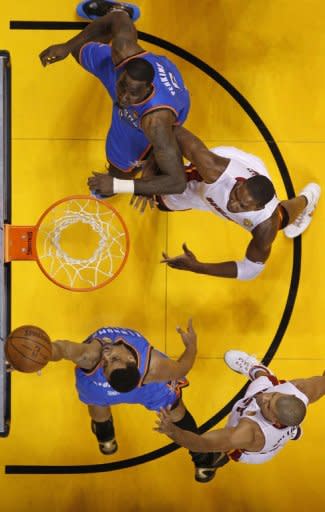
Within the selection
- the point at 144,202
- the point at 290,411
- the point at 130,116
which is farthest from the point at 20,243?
the point at 290,411

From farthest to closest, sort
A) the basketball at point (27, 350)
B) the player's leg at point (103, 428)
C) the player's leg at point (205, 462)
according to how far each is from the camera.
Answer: the player's leg at point (205, 462) < the player's leg at point (103, 428) < the basketball at point (27, 350)

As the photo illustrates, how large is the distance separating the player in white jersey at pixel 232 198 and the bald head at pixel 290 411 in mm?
876

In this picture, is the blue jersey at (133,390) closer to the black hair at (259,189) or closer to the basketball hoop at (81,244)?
the basketball hoop at (81,244)

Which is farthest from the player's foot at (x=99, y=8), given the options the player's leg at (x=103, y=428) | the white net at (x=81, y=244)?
the player's leg at (x=103, y=428)

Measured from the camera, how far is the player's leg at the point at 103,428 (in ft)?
13.0

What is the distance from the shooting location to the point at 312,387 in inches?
154

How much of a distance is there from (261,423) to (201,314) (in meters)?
1.22

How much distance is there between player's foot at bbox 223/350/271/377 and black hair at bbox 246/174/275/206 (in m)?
1.52

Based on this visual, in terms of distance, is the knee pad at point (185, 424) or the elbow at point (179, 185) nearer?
the elbow at point (179, 185)

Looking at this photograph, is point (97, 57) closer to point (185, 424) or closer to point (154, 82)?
point (154, 82)

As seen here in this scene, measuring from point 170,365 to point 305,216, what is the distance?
70.5 inches

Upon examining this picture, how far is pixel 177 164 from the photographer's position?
3152 millimetres

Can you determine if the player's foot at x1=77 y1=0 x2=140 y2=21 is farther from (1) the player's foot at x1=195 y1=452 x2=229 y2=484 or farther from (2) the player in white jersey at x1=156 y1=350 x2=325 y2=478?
(1) the player's foot at x1=195 y1=452 x2=229 y2=484

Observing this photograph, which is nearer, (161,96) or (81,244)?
(161,96)
